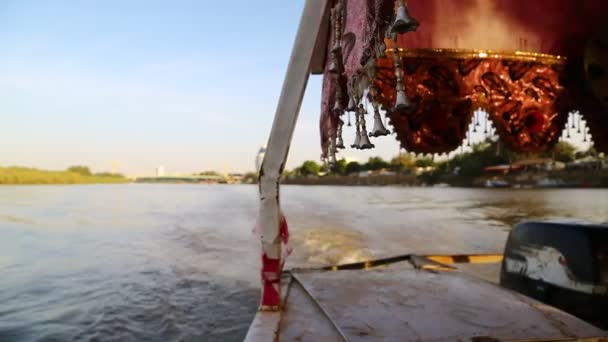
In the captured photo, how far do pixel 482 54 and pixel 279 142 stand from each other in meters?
1.74

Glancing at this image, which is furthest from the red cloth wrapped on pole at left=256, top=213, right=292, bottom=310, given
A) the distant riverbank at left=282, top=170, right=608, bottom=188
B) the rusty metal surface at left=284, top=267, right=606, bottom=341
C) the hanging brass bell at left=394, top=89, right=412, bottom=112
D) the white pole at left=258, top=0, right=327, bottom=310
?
the distant riverbank at left=282, top=170, right=608, bottom=188

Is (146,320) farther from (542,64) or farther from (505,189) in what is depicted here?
(505,189)

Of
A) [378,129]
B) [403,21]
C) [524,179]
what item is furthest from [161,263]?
[524,179]

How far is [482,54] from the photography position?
3311 millimetres

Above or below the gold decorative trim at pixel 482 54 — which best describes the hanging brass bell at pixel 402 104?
below

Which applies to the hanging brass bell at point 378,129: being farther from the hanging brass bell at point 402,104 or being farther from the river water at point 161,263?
the river water at point 161,263

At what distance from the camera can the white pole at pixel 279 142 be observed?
8.00 feet

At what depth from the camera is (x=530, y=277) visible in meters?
3.20

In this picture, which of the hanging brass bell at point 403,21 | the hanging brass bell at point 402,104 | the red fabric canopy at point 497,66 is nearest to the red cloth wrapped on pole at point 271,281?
the red fabric canopy at point 497,66

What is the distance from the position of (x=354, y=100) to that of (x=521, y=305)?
1.61 m

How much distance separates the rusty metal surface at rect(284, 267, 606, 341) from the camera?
215 cm

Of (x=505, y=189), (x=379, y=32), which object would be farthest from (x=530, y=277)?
(x=505, y=189)

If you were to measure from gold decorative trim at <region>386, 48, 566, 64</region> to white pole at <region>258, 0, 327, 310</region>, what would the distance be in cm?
99

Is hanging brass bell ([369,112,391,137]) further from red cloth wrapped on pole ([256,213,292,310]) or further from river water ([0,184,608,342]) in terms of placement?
river water ([0,184,608,342])
